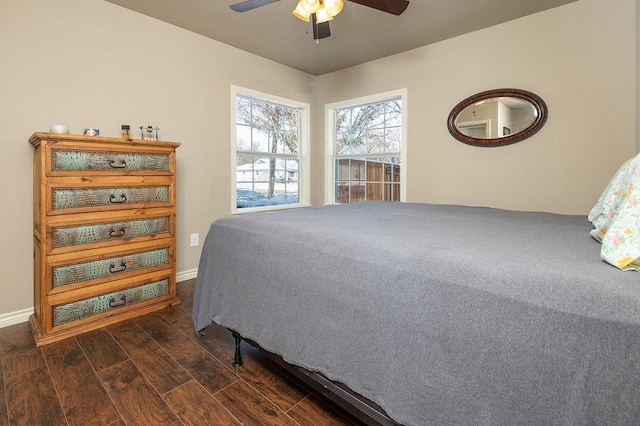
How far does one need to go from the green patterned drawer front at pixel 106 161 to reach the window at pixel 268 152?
3.85 feet

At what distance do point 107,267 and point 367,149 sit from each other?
124 inches

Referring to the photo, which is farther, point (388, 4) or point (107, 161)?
point (107, 161)

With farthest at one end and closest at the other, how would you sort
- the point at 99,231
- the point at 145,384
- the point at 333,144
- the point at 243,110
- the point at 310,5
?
1. the point at 333,144
2. the point at 243,110
3. the point at 99,231
4. the point at 310,5
5. the point at 145,384

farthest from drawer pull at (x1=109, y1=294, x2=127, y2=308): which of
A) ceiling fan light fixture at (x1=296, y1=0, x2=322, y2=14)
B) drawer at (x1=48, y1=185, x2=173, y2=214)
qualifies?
ceiling fan light fixture at (x1=296, y1=0, x2=322, y2=14)

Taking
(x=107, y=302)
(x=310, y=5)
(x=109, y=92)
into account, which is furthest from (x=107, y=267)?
(x=310, y=5)

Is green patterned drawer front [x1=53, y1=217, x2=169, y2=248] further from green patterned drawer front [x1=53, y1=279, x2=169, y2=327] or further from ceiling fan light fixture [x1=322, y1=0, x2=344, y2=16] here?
ceiling fan light fixture [x1=322, y1=0, x2=344, y2=16]

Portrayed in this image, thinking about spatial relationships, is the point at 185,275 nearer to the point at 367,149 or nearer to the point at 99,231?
the point at 99,231

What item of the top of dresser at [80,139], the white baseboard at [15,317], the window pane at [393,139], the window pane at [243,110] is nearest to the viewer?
the top of dresser at [80,139]

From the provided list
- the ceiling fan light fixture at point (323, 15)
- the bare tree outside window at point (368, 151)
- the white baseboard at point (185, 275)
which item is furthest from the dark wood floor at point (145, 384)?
the bare tree outside window at point (368, 151)

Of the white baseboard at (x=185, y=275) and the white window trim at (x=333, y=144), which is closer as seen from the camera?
the white baseboard at (x=185, y=275)

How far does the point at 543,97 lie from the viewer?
9.12 ft

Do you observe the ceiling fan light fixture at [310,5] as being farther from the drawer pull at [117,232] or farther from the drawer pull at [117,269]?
the drawer pull at [117,269]

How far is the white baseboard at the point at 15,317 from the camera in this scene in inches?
86.4

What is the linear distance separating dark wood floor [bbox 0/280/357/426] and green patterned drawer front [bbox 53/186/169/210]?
2.86ft
